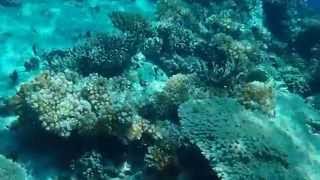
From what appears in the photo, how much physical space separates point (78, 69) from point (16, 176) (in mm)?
3578

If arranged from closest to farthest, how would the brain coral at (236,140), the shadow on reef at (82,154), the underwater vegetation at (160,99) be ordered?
the brain coral at (236,140)
the underwater vegetation at (160,99)
the shadow on reef at (82,154)

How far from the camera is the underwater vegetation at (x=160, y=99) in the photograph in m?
7.39

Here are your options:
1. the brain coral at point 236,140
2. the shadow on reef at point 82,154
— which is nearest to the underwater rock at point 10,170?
the shadow on reef at point 82,154

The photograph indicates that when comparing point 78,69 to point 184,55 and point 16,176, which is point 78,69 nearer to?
point 184,55

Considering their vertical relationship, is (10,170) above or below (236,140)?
below

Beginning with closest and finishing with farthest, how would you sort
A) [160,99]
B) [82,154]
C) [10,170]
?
[10,170]
[82,154]
[160,99]

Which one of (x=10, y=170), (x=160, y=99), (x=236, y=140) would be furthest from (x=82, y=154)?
(x=236, y=140)

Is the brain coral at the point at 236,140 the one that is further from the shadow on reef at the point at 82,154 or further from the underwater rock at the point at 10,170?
the underwater rock at the point at 10,170

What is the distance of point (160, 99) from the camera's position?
9000 millimetres

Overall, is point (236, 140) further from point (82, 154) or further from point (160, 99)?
point (82, 154)

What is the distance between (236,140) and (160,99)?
7.31 feet

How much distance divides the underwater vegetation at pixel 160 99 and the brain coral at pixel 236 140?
0.06 feet

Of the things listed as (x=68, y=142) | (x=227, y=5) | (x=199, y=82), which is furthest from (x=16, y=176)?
(x=227, y=5)

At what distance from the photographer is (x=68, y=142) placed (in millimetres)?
8141
